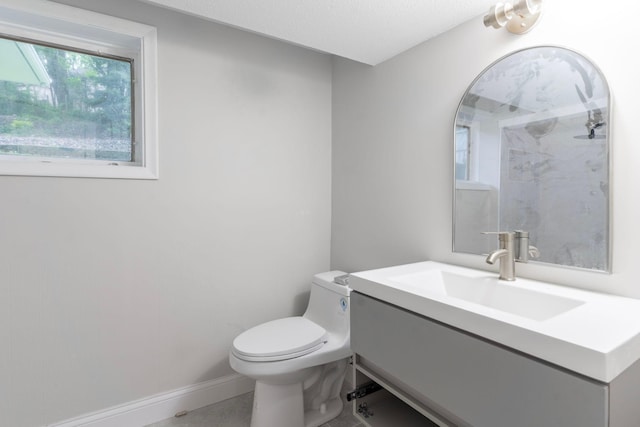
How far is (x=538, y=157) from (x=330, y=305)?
120 centimetres

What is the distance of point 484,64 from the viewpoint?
1.25 m

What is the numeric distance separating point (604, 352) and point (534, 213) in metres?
0.65

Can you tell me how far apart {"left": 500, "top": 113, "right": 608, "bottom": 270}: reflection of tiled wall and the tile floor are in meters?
1.29

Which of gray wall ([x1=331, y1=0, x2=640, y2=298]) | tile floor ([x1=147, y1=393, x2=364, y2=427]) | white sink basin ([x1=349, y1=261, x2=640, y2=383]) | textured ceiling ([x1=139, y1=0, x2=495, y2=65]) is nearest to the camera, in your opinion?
white sink basin ([x1=349, y1=261, x2=640, y2=383])

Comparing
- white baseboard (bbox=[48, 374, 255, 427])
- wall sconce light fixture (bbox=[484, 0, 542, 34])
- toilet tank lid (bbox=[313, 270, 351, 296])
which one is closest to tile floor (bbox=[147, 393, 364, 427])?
white baseboard (bbox=[48, 374, 255, 427])

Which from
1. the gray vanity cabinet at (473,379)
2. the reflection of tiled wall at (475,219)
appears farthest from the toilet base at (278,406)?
the reflection of tiled wall at (475,219)

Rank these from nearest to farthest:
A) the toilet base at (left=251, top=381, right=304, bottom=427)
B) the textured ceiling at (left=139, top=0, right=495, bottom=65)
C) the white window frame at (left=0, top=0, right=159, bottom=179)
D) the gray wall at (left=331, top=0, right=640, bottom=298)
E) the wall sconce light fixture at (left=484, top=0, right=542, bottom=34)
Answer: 1. the gray wall at (left=331, top=0, right=640, bottom=298)
2. the wall sconce light fixture at (left=484, top=0, right=542, bottom=34)
3. the textured ceiling at (left=139, top=0, right=495, bottom=65)
4. the white window frame at (left=0, top=0, right=159, bottom=179)
5. the toilet base at (left=251, top=381, right=304, bottom=427)

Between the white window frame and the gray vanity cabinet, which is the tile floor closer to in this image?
the gray vanity cabinet

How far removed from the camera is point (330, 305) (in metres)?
1.75

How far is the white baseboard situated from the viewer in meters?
1.50

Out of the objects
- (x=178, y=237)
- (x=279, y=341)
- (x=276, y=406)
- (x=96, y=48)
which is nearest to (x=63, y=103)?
(x=96, y=48)

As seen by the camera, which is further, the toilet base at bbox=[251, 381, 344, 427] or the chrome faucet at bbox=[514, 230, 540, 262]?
the toilet base at bbox=[251, 381, 344, 427]

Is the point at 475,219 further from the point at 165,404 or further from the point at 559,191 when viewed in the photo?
the point at 165,404

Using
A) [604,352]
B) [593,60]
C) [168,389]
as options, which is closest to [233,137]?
[168,389]
